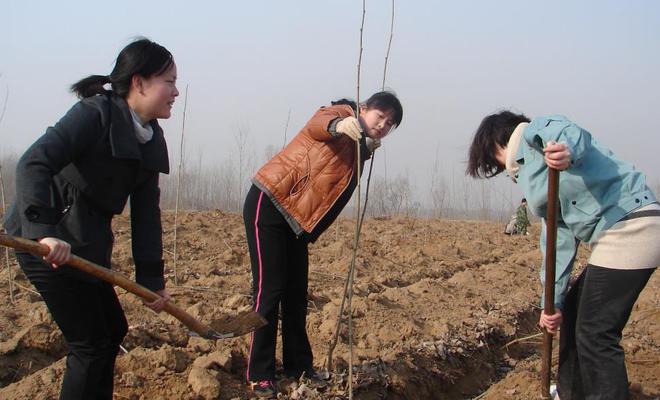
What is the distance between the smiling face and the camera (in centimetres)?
229

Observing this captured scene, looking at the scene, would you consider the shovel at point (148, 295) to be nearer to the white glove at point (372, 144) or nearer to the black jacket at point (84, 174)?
the black jacket at point (84, 174)

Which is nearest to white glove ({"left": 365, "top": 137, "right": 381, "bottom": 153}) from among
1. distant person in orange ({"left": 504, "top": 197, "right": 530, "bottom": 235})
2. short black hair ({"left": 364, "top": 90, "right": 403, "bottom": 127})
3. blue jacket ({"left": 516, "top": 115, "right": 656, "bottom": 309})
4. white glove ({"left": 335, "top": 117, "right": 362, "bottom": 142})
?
short black hair ({"left": 364, "top": 90, "right": 403, "bottom": 127})

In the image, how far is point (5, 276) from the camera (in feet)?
17.6

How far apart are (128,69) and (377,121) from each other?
3.96ft

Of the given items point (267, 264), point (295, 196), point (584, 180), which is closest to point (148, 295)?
point (267, 264)

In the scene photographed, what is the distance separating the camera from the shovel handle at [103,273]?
191cm

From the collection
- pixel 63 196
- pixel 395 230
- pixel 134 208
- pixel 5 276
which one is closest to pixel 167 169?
pixel 134 208

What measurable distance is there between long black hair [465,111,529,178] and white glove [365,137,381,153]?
49 centimetres

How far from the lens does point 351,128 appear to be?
8.73 ft

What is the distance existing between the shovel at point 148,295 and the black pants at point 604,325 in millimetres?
1401

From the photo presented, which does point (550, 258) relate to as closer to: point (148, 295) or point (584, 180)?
point (584, 180)

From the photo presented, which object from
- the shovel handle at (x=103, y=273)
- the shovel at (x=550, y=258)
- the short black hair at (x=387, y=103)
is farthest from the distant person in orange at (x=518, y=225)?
the shovel handle at (x=103, y=273)

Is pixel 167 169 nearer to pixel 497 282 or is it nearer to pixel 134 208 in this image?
pixel 134 208

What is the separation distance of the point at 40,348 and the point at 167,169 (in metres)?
1.80
